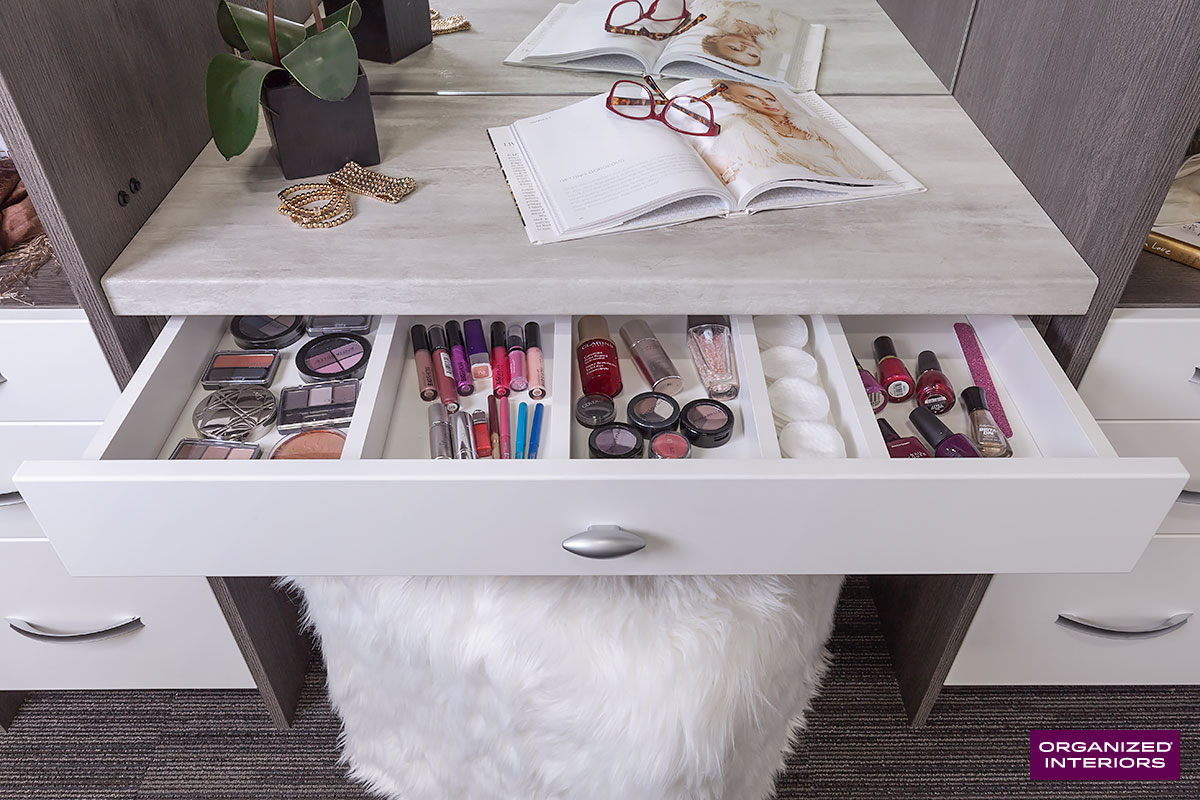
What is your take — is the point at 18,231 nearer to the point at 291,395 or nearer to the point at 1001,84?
the point at 291,395

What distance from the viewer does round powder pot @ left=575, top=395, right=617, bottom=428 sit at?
33.6 inches

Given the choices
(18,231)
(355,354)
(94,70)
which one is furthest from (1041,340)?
(18,231)

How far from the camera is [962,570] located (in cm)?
75

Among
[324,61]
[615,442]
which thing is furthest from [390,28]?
[615,442]

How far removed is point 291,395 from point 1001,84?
0.86 meters

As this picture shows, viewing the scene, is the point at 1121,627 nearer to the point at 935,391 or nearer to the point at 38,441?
the point at 935,391

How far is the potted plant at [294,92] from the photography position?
83 centimetres

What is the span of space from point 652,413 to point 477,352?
21 centimetres

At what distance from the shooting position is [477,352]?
93 cm

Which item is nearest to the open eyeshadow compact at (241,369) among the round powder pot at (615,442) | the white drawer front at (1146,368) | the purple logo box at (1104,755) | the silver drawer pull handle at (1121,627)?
the round powder pot at (615,442)

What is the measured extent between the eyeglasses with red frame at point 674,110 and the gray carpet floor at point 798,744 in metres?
0.88

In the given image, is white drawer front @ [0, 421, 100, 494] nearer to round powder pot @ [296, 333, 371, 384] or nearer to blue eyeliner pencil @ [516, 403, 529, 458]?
round powder pot @ [296, 333, 371, 384]

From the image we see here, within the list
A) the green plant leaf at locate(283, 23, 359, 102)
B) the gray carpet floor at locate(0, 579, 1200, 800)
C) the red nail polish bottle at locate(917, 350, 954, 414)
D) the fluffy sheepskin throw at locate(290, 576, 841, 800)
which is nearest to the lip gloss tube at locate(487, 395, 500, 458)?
the fluffy sheepskin throw at locate(290, 576, 841, 800)

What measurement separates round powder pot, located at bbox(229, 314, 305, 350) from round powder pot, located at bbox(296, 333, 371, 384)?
0.03 m
